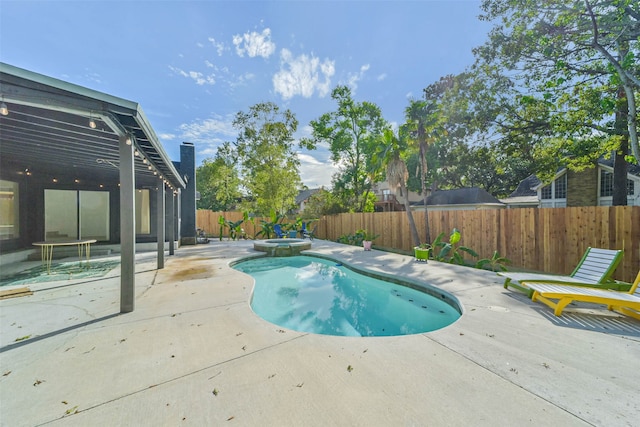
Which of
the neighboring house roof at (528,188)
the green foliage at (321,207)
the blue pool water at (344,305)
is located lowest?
the blue pool water at (344,305)

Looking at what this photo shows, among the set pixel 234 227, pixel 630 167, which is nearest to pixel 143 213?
pixel 234 227

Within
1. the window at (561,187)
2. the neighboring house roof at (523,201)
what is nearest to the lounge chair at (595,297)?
the window at (561,187)

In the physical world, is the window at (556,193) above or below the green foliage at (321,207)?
above

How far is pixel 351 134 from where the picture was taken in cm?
2159

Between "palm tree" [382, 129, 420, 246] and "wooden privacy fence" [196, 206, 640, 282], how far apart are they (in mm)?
524

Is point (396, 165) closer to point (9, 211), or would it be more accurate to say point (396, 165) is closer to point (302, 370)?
point (302, 370)

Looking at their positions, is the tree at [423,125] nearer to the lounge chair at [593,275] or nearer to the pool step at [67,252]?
the lounge chair at [593,275]

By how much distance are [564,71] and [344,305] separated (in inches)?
472

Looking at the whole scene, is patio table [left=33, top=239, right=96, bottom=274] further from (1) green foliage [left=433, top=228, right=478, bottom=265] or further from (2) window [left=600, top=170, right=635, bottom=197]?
(2) window [left=600, top=170, right=635, bottom=197]

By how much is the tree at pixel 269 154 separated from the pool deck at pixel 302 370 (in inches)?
588

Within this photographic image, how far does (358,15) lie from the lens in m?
9.08

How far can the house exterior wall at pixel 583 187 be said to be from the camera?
1634 centimetres

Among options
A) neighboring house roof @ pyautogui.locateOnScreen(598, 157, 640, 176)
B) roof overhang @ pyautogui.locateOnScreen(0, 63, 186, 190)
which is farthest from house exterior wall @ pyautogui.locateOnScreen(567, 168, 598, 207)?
roof overhang @ pyautogui.locateOnScreen(0, 63, 186, 190)

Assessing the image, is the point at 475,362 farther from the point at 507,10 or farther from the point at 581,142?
the point at 507,10
